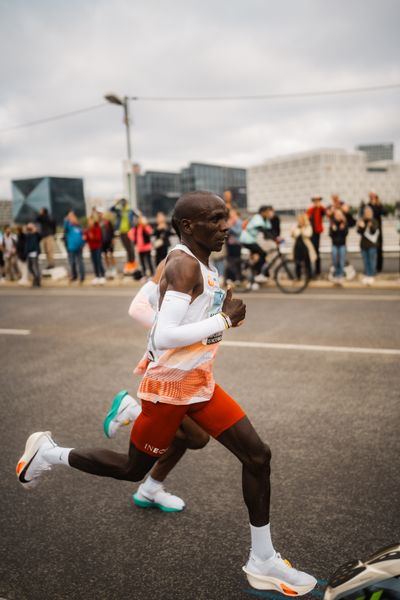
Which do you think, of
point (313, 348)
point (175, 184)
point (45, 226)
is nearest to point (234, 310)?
point (313, 348)

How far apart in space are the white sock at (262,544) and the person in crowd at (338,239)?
989 centimetres

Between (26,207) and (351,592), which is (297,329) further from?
(26,207)

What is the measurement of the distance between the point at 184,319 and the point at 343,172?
18901 centimetres

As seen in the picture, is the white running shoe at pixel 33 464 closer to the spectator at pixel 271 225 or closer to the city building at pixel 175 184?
the spectator at pixel 271 225

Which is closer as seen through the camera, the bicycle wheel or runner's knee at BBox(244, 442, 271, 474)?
runner's knee at BBox(244, 442, 271, 474)

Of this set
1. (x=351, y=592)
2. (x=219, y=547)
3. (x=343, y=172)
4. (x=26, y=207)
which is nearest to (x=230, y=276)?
(x=219, y=547)

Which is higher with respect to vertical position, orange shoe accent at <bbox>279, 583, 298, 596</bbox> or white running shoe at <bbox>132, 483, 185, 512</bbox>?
white running shoe at <bbox>132, 483, 185, 512</bbox>

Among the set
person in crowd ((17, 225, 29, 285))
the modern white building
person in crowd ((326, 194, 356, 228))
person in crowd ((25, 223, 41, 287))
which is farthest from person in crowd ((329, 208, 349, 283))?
the modern white building

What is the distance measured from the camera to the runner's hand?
2275 mm

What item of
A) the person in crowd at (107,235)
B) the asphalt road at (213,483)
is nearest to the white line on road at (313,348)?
the asphalt road at (213,483)

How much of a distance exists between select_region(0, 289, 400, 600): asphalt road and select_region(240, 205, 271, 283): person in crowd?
4932 mm

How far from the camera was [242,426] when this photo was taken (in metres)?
2.41

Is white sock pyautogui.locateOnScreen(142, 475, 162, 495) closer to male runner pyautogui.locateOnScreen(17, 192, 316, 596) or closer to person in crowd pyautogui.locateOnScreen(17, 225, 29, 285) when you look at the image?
male runner pyautogui.locateOnScreen(17, 192, 316, 596)

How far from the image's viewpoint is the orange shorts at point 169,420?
2.42 m
